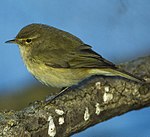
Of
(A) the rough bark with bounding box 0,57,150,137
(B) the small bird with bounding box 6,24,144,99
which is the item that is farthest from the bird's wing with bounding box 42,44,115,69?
(A) the rough bark with bounding box 0,57,150,137

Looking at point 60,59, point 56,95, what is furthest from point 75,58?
point 56,95

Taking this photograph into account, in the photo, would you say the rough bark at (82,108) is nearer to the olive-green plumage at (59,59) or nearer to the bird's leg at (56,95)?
the bird's leg at (56,95)

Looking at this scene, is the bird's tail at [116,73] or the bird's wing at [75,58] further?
the bird's wing at [75,58]

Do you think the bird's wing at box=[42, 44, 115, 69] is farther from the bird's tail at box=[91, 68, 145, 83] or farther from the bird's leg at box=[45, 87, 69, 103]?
the bird's leg at box=[45, 87, 69, 103]

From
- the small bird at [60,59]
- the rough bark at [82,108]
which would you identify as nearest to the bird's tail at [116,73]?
the small bird at [60,59]

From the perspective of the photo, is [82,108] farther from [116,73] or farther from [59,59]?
[59,59]

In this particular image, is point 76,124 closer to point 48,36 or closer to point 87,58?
point 87,58

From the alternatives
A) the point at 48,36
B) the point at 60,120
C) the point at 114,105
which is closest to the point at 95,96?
the point at 114,105
